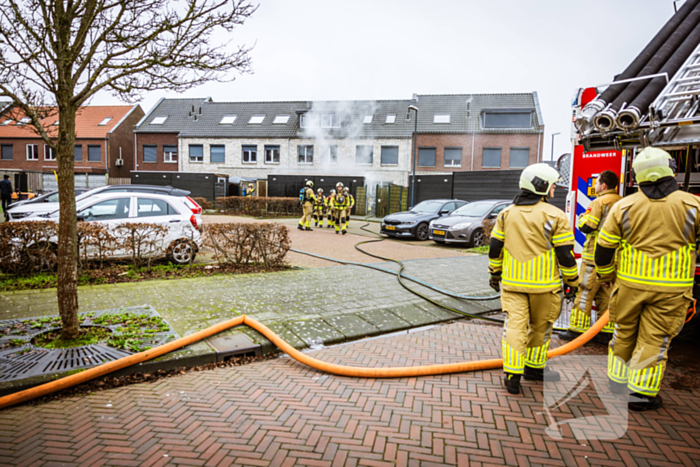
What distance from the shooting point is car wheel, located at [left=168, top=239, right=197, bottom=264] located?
8.47 meters

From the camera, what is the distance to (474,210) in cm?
1432

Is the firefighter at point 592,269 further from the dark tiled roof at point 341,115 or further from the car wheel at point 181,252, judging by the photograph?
the dark tiled roof at point 341,115

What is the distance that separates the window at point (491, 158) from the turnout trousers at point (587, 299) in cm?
3135

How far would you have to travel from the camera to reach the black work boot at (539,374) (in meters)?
3.87

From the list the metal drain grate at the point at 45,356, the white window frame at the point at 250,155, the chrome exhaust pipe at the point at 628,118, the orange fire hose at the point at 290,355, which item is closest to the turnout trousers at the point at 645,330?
the orange fire hose at the point at 290,355

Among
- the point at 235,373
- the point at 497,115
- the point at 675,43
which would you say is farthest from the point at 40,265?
the point at 497,115

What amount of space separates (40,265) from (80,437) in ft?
17.6

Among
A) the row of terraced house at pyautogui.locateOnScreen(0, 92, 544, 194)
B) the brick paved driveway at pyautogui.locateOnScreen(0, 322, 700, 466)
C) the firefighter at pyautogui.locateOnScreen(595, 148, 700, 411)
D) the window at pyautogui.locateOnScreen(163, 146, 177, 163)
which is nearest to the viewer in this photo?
the brick paved driveway at pyautogui.locateOnScreen(0, 322, 700, 466)

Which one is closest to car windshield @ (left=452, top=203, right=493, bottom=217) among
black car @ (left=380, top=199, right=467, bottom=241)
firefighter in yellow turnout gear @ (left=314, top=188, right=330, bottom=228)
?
black car @ (left=380, top=199, right=467, bottom=241)

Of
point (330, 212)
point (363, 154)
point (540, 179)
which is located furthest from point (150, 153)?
point (540, 179)

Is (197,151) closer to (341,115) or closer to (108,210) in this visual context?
(341,115)

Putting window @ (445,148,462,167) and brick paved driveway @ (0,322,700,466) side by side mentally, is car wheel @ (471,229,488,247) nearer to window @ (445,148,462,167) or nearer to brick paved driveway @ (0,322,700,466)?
brick paved driveway @ (0,322,700,466)

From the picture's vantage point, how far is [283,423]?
3.13 m

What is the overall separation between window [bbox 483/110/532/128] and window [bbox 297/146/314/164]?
562 inches
